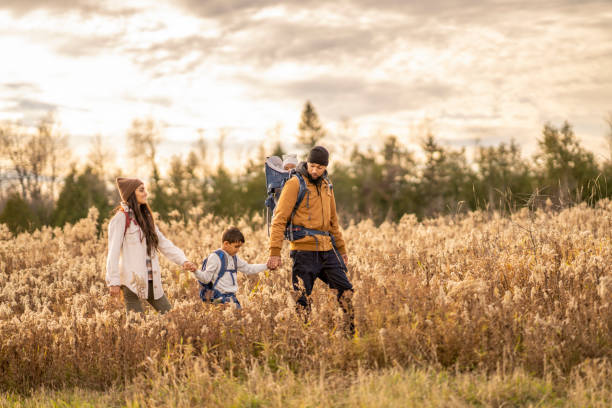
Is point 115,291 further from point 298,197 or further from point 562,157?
point 562,157

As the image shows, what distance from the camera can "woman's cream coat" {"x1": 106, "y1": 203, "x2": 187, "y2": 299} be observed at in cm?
547

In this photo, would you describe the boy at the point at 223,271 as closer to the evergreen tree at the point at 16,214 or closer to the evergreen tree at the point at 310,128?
the evergreen tree at the point at 16,214

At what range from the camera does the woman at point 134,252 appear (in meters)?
5.51

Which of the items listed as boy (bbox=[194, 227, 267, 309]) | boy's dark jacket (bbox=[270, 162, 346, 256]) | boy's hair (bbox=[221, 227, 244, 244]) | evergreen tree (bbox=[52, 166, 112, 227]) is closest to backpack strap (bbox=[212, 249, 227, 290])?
boy (bbox=[194, 227, 267, 309])

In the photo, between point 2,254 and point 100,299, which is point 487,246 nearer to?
point 100,299

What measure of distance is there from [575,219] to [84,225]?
36.8 feet

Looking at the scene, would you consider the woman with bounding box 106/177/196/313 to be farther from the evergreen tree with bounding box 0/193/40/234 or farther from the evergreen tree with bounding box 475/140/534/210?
the evergreen tree with bounding box 475/140/534/210

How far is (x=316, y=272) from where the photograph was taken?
5.54m

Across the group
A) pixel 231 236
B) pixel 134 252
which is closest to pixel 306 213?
pixel 231 236

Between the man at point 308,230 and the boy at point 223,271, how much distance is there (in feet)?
2.08

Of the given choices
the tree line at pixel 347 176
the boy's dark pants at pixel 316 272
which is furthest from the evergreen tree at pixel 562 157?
the boy's dark pants at pixel 316 272

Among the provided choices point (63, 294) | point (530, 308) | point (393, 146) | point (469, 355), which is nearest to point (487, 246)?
point (530, 308)

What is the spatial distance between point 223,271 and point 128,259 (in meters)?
1.05

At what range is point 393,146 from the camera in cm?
4675
